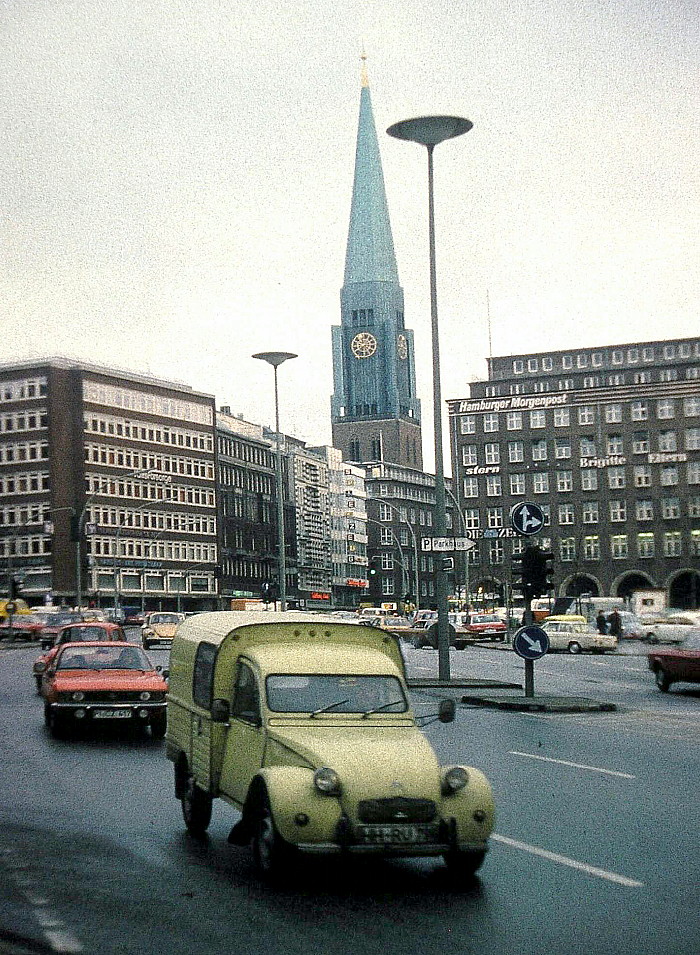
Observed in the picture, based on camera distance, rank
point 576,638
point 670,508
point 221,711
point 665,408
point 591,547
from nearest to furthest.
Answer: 1. point 221,711
2. point 576,638
3. point 670,508
4. point 665,408
5. point 591,547

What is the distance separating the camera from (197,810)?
40.5 feet

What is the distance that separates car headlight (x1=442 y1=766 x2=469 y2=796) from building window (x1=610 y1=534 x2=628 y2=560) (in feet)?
415

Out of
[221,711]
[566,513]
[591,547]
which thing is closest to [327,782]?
[221,711]

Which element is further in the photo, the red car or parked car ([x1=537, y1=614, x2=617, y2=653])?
parked car ([x1=537, y1=614, x2=617, y2=653])

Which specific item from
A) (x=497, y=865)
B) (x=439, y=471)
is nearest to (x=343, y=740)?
(x=497, y=865)

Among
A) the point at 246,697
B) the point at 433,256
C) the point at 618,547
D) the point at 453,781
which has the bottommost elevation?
the point at 453,781

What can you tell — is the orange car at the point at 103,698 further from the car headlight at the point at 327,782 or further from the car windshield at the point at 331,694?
the car headlight at the point at 327,782

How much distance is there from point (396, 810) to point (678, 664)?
26.0 metres

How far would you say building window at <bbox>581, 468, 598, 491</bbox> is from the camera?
138250 mm

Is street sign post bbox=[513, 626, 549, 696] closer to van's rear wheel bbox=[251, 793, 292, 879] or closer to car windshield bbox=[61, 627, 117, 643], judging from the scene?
car windshield bbox=[61, 627, 117, 643]

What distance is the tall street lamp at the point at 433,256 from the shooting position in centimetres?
3341

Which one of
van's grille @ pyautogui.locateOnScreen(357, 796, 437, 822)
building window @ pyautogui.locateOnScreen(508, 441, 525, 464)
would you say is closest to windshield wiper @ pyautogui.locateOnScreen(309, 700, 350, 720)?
van's grille @ pyautogui.locateOnScreen(357, 796, 437, 822)

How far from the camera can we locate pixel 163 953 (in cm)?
814

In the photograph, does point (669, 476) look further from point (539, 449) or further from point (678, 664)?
point (678, 664)
